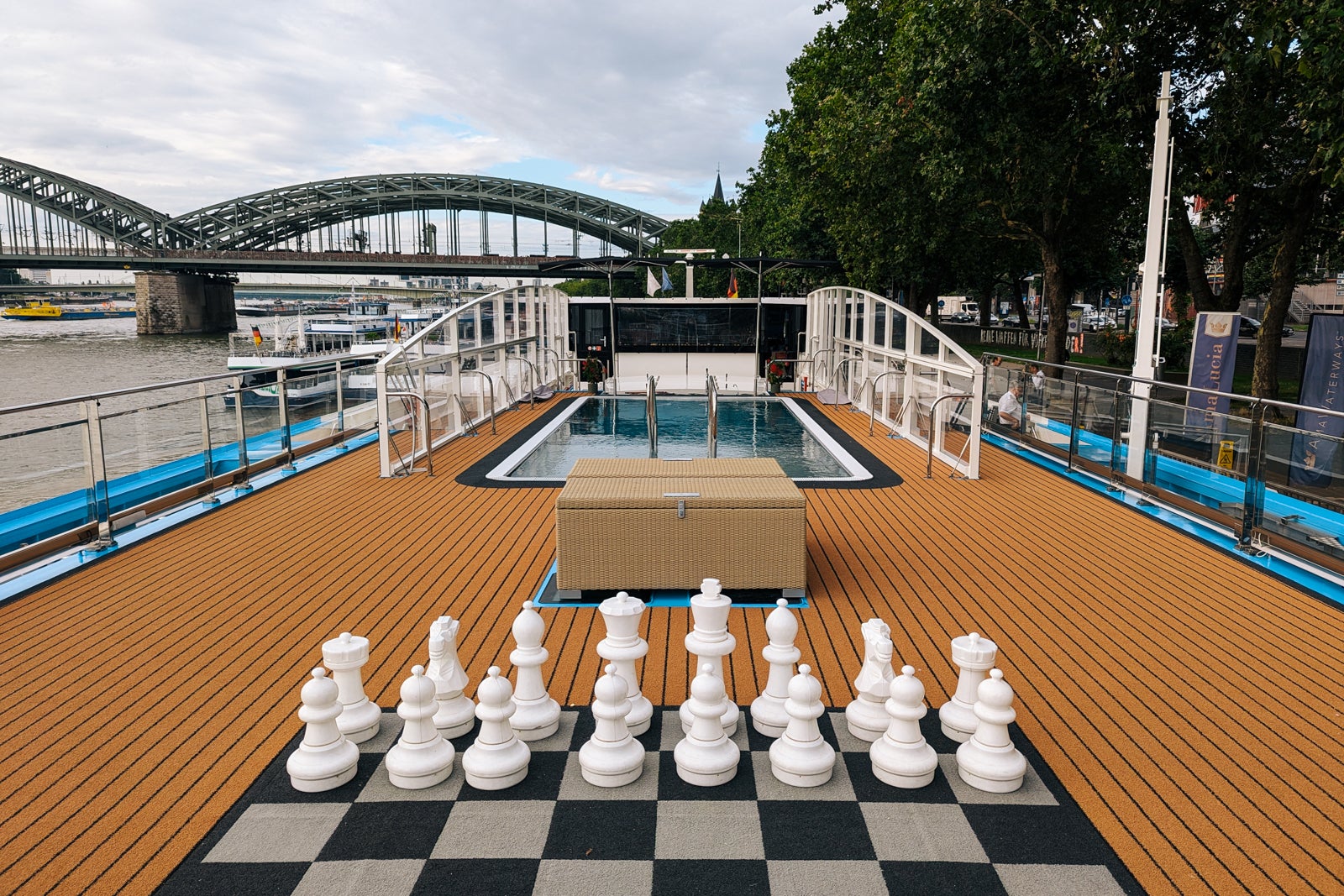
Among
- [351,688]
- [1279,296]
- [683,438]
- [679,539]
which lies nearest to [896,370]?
[683,438]

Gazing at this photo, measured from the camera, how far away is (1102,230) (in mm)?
21375

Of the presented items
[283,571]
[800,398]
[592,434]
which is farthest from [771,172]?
[283,571]

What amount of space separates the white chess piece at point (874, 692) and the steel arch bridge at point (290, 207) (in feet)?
347

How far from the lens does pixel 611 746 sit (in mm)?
3074

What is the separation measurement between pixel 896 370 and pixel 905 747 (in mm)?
9241

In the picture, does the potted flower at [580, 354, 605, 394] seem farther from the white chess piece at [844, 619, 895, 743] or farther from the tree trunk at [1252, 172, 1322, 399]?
the white chess piece at [844, 619, 895, 743]

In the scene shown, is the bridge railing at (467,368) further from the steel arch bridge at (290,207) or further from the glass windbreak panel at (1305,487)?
the steel arch bridge at (290,207)

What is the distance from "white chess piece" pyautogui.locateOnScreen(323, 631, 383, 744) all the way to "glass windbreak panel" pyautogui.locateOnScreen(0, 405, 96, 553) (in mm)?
3761

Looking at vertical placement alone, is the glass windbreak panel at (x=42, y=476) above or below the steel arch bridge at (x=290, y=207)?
below

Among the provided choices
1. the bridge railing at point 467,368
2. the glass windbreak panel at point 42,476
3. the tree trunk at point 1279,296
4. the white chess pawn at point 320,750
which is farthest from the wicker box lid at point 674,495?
the tree trunk at point 1279,296

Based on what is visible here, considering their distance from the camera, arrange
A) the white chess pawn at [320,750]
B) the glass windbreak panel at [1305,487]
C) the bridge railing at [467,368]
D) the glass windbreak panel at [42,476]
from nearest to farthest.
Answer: the white chess pawn at [320,750]
the glass windbreak panel at [1305,487]
the glass windbreak panel at [42,476]
the bridge railing at [467,368]

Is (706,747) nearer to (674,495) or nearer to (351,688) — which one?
(351,688)

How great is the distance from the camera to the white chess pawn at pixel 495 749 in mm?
3025

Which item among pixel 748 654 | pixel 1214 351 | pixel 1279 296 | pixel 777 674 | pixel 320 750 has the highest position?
pixel 1279 296
